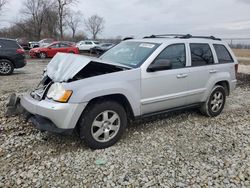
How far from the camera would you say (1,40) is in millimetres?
10141

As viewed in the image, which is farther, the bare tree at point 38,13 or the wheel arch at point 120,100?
the bare tree at point 38,13

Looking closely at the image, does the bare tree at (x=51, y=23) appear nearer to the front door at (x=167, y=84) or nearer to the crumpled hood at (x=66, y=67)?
the crumpled hood at (x=66, y=67)

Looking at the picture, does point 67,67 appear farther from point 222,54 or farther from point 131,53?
point 222,54

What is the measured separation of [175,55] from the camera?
4.33 m

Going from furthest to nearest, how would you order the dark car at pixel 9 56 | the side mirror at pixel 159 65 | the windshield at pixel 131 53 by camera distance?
the dark car at pixel 9 56, the windshield at pixel 131 53, the side mirror at pixel 159 65

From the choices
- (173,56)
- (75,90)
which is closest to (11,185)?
(75,90)

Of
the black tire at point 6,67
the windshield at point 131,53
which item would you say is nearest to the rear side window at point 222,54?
the windshield at point 131,53

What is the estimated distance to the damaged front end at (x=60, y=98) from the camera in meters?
3.16

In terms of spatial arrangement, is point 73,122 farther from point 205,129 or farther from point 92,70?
point 205,129

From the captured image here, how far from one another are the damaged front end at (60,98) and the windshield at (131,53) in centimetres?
35

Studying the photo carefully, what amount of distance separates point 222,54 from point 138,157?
3155 mm

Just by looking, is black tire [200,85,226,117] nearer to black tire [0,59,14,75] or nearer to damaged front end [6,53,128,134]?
damaged front end [6,53,128,134]

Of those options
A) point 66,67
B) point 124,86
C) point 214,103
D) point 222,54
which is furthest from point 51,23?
point 124,86

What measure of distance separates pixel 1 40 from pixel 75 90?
8.63m
